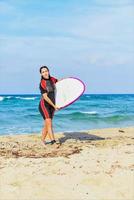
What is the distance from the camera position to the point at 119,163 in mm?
7238

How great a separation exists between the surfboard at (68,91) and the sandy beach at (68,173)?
1.33 metres

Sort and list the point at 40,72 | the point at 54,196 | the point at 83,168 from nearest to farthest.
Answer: the point at 54,196, the point at 83,168, the point at 40,72

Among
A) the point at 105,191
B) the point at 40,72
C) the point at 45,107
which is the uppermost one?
the point at 40,72

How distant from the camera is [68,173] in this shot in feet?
22.2

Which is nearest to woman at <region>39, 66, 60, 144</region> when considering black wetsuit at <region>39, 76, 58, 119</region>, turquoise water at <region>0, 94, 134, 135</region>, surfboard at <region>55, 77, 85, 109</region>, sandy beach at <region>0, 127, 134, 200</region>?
black wetsuit at <region>39, 76, 58, 119</region>

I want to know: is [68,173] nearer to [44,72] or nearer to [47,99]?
[47,99]

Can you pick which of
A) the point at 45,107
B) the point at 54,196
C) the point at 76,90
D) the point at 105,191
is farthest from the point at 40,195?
the point at 76,90

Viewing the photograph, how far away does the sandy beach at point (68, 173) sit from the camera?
5988 mm

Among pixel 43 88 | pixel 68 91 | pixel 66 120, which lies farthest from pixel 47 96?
pixel 66 120

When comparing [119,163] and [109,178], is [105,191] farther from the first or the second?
[119,163]

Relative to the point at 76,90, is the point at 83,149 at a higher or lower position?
lower

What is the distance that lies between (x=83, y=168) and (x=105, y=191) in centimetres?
97

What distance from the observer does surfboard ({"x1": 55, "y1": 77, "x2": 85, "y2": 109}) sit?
9.88 m

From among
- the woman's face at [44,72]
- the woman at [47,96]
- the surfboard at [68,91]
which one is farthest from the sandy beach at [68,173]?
the woman's face at [44,72]
